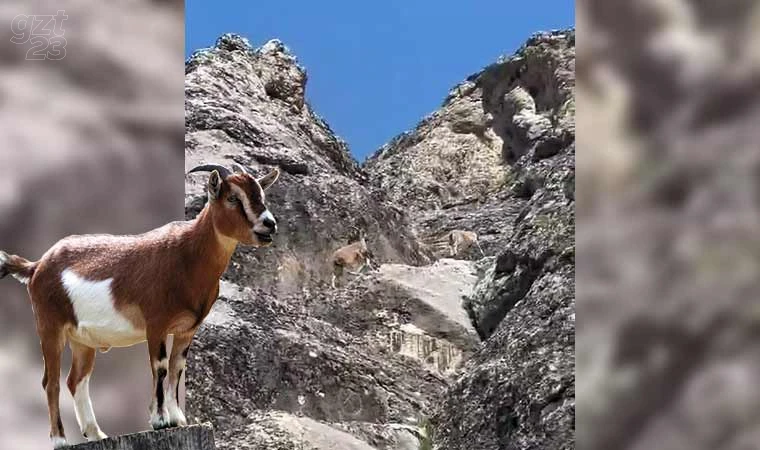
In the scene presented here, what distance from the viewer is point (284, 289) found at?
20.4 feet

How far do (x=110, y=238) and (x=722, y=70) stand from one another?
1.66 m

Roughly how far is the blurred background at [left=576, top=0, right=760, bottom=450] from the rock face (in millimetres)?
1365

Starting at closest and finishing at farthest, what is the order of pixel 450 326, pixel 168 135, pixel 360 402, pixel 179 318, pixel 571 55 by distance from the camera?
pixel 179 318
pixel 168 135
pixel 360 402
pixel 450 326
pixel 571 55

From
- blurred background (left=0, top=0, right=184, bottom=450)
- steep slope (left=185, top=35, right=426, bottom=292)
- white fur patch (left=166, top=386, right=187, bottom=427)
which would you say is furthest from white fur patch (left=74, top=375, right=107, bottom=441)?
steep slope (left=185, top=35, right=426, bottom=292)

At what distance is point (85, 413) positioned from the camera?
313 centimetres

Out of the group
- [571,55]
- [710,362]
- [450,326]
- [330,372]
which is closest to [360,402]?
[330,372]

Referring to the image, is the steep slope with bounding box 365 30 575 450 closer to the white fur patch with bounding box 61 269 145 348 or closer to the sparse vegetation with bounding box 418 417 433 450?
the sparse vegetation with bounding box 418 417 433 450

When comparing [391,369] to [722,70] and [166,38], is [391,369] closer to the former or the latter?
[166,38]

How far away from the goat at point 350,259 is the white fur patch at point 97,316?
344cm

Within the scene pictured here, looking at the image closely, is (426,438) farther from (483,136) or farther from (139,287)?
(483,136)

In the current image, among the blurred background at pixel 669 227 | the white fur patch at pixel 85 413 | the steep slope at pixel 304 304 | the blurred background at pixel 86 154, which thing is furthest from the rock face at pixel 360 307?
the white fur patch at pixel 85 413

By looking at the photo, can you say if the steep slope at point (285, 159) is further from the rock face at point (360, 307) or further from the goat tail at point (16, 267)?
the goat tail at point (16, 267)

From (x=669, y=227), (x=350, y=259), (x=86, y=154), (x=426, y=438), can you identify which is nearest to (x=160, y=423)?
(x=86, y=154)

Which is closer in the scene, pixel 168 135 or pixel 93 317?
pixel 93 317
